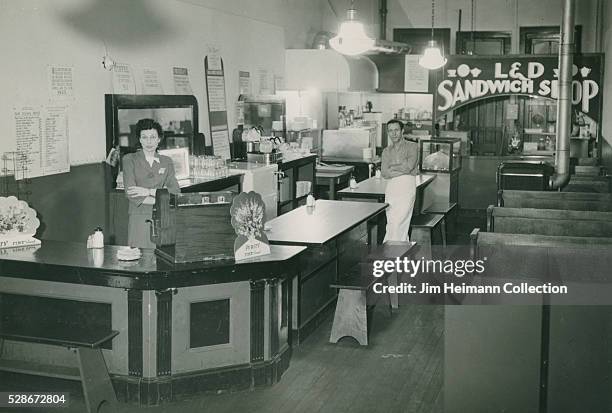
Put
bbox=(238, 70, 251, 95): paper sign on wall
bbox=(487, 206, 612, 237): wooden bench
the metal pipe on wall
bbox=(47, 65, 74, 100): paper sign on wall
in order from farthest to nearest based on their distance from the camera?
the metal pipe on wall
bbox=(238, 70, 251, 95): paper sign on wall
bbox=(487, 206, 612, 237): wooden bench
bbox=(47, 65, 74, 100): paper sign on wall

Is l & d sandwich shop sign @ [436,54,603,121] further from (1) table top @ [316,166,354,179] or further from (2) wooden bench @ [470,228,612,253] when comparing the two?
(2) wooden bench @ [470,228,612,253]

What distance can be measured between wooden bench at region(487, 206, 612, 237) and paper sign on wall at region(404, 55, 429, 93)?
6.42m

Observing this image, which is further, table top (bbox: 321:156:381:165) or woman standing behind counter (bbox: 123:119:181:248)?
table top (bbox: 321:156:381:165)

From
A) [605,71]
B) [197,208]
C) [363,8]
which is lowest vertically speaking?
[197,208]

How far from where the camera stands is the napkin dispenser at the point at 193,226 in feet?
16.4

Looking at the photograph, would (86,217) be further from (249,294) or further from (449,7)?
(449,7)

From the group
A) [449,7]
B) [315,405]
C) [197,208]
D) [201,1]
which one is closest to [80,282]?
[197,208]

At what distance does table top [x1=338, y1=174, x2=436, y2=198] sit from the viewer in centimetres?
912

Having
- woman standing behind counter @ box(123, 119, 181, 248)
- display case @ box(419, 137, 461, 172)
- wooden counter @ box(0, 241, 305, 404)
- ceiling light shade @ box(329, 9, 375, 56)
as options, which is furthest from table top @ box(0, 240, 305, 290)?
display case @ box(419, 137, 461, 172)

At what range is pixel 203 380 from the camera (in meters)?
5.21

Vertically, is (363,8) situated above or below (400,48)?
above

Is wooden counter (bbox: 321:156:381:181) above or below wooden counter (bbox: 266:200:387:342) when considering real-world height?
above

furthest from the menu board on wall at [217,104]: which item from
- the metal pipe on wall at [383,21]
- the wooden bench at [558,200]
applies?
the metal pipe on wall at [383,21]

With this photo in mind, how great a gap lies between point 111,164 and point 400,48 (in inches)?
262
